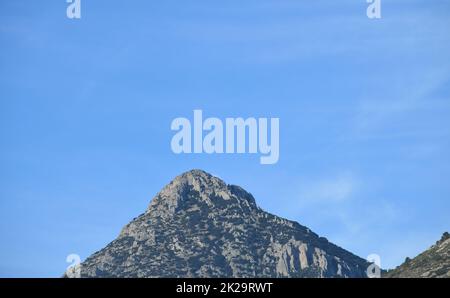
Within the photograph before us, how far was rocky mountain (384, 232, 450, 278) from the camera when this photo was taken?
162 meters

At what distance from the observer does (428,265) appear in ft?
569

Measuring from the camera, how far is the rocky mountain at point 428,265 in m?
162
